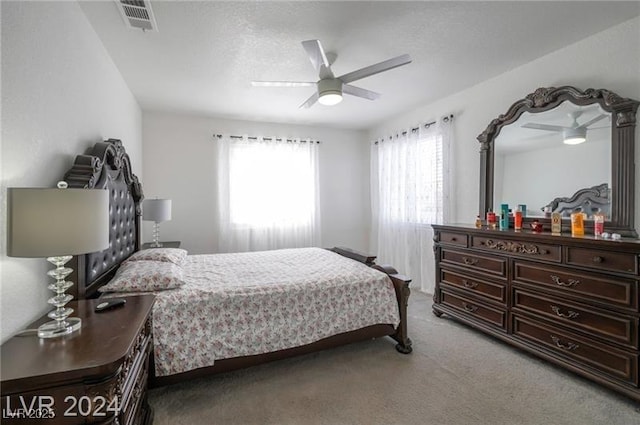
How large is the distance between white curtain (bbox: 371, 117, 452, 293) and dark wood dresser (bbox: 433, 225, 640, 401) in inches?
39.3

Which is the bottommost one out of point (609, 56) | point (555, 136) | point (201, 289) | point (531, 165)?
point (201, 289)

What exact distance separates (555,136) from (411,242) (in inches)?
86.2

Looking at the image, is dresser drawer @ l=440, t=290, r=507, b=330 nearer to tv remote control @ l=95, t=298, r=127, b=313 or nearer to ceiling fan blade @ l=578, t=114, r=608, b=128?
ceiling fan blade @ l=578, t=114, r=608, b=128

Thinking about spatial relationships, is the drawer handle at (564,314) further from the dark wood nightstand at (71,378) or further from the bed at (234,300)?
the dark wood nightstand at (71,378)

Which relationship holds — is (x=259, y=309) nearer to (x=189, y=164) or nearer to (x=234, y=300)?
(x=234, y=300)

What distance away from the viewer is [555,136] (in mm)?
2689

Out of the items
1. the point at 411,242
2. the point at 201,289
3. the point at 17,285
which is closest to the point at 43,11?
the point at 17,285

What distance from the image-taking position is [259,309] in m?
2.15

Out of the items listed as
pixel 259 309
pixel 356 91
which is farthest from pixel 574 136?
pixel 259 309

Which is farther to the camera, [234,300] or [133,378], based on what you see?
[234,300]

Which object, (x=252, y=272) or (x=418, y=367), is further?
(x=252, y=272)

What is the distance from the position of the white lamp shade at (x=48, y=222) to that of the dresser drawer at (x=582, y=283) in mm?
2953

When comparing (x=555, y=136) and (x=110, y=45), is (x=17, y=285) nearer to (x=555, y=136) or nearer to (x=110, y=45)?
(x=110, y=45)

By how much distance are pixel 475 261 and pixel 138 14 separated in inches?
136
